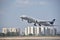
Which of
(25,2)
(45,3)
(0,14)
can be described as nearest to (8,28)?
(0,14)

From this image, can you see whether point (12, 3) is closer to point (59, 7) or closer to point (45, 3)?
point (45, 3)

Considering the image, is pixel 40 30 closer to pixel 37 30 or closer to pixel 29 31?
pixel 37 30

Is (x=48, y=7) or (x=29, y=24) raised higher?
(x=48, y=7)

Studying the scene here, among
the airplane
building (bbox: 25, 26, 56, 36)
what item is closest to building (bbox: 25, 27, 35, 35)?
building (bbox: 25, 26, 56, 36)

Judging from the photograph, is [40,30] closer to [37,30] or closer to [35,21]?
[37,30]

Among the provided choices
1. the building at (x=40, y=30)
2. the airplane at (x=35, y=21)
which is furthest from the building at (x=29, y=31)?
the airplane at (x=35, y=21)

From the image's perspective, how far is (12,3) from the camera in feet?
11.7

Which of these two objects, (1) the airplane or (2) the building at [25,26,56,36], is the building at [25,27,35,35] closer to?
(2) the building at [25,26,56,36]

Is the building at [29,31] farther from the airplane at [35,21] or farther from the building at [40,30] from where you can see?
the airplane at [35,21]

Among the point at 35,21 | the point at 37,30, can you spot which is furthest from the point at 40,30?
the point at 35,21

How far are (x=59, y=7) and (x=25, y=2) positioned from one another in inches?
24.5

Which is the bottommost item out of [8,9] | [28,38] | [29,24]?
[28,38]

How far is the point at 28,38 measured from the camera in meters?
3.48

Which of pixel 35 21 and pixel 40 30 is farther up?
pixel 35 21
